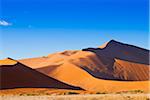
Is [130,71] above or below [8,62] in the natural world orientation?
above

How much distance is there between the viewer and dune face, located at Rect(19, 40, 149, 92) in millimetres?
59866

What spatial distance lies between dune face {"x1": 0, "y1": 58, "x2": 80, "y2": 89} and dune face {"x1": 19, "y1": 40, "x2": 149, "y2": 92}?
6.85m

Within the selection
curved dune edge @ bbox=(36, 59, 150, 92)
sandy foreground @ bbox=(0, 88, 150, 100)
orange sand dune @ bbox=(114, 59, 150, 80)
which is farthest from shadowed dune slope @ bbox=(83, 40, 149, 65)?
sandy foreground @ bbox=(0, 88, 150, 100)

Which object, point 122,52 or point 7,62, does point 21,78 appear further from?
point 122,52

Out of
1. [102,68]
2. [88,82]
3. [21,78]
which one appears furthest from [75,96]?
[102,68]

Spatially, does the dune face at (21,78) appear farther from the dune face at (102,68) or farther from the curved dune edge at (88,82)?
the dune face at (102,68)

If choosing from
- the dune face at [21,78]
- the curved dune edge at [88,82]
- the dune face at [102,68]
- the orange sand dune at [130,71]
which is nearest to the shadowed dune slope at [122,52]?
the dune face at [102,68]

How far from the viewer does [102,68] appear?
265ft

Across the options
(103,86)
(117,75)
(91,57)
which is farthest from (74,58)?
(103,86)

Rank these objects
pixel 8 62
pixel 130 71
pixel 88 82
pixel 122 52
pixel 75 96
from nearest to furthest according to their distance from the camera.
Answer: pixel 75 96
pixel 8 62
pixel 88 82
pixel 130 71
pixel 122 52

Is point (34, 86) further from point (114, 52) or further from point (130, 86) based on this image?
point (114, 52)

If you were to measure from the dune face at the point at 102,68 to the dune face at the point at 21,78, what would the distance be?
270 inches

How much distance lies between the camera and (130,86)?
57.5 metres

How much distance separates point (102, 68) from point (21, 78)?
2938cm
